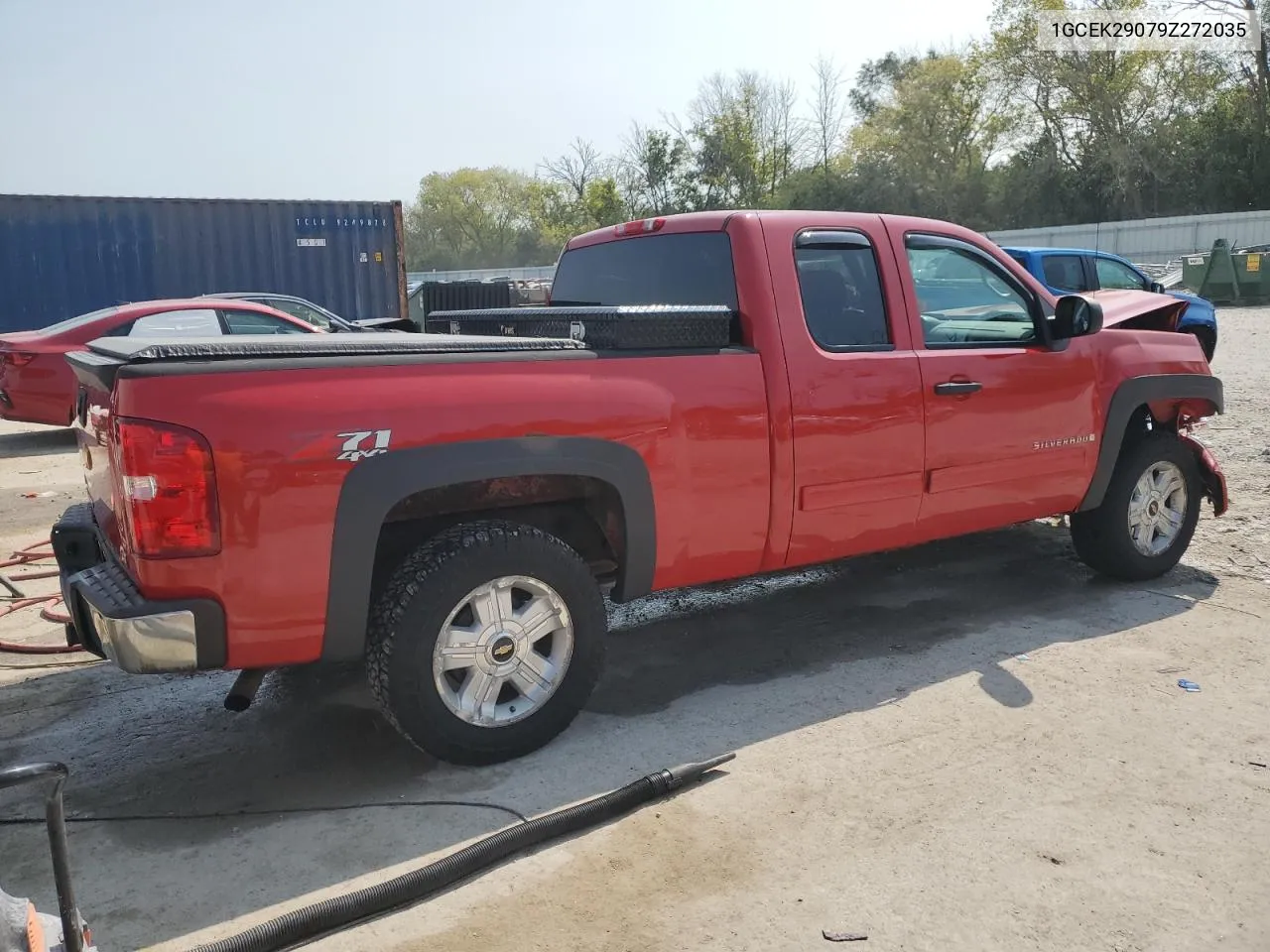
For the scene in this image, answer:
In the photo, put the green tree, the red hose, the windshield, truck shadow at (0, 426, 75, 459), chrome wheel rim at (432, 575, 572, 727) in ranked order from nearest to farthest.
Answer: chrome wheel rim at (432, 575, 572, 727) < the windshield < the red hose < truck shadow at (0, 426, 75, 459) < the green tree

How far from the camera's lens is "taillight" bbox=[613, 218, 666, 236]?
455 centimetres

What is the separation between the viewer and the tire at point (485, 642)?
325 centimetres

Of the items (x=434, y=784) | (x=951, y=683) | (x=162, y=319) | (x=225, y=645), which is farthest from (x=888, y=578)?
(x=162, y=319)

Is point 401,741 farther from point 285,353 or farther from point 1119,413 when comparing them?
point 1119,413

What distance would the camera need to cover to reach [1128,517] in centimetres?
532

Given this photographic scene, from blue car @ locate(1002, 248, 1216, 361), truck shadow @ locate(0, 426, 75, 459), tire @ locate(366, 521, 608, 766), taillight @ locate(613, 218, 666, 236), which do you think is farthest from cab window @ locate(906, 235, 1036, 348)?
truck shadow @ locate(0, 426, 75, 459)

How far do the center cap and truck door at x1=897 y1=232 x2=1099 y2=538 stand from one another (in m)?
2.05

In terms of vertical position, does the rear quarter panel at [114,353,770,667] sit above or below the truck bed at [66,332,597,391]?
below

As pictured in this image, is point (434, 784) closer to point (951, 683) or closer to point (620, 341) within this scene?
point (620, 341)

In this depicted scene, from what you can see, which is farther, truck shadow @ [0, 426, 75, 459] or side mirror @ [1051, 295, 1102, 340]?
truck shadow @ [0, 426, 75, 459]

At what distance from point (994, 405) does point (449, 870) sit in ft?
10.4

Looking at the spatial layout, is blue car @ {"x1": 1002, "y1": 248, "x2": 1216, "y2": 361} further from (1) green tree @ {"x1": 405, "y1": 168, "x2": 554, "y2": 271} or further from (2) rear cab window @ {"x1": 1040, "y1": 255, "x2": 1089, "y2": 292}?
(1) green tree @ {"x1": 405, "y1": 168, "x2": 554, "y2": 271}

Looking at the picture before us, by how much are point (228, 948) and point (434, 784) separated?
1001mm


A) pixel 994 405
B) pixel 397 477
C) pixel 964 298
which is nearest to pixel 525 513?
pixel 397 477
